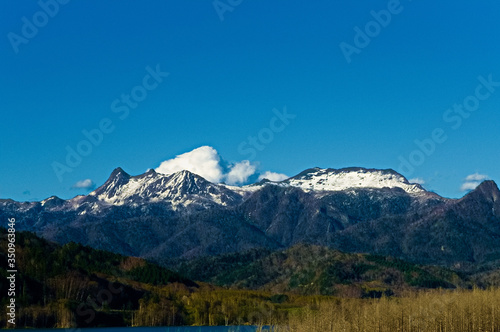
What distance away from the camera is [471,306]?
149750 mm

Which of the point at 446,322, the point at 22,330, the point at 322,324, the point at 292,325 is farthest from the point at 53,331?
the point at 446,322

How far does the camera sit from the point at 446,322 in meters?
134

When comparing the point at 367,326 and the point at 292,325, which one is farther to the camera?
the point at 292,325

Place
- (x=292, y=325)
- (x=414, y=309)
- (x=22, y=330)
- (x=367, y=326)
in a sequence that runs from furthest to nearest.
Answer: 1. (x=22, y=330)
2. (x=414, y=309)
3. (x=292, y=325)
4. (x=367, y=326)

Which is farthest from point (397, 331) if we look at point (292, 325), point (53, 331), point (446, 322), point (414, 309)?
point (53, 331)

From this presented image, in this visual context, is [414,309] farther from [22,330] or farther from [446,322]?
[22,330]

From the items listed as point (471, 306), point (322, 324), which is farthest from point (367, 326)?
point (471, 306)

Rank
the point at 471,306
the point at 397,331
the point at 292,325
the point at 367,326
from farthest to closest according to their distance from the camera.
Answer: the point at 471,306 → the point at 292,325 → the point at 397,331 → the point at 367,326

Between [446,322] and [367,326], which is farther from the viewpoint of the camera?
[446,322]

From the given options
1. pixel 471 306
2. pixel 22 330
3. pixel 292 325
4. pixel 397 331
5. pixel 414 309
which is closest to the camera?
pixel 397 331

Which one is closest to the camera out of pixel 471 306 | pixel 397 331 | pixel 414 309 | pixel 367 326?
pixel 367 326

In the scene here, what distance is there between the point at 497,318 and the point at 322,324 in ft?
154

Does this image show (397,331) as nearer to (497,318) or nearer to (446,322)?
(446,322)

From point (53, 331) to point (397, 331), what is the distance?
115053mm
